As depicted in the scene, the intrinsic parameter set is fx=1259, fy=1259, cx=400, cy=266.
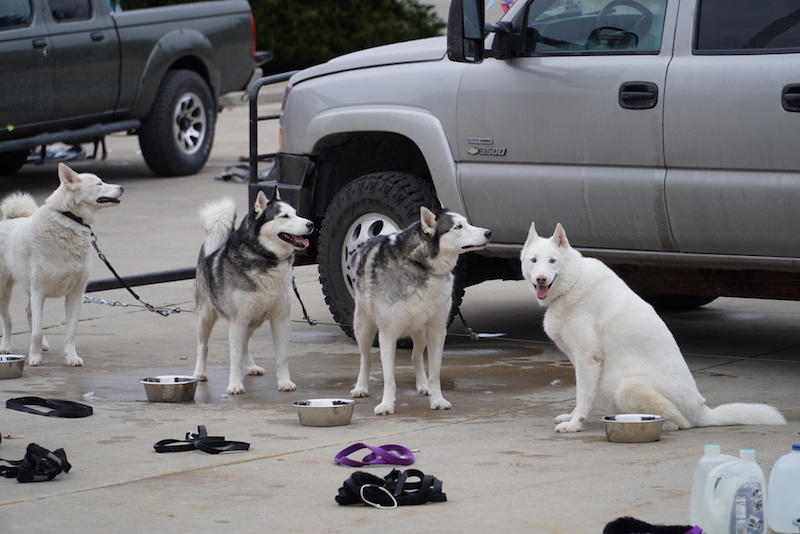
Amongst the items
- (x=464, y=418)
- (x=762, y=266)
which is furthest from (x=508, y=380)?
(x=762, y=266)

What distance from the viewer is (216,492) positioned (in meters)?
5.22

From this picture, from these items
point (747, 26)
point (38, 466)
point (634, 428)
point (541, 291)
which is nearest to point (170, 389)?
point (38, 466)

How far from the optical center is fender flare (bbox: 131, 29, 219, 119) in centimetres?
1511

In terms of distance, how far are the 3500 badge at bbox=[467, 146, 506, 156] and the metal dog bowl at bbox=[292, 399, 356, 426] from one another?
2.07 metres

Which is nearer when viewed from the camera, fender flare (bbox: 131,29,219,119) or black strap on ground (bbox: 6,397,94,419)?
black strap on ground (bbox: 6,397,94,419)

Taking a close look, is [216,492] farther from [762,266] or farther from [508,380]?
[762,266]

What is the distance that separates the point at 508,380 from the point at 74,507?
128 inches

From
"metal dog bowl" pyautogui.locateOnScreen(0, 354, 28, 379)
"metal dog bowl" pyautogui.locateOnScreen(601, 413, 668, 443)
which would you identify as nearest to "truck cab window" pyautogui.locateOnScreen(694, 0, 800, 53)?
"metal dog bowl" pyautogui.locateOnScreen(601, 413, 668, 443)

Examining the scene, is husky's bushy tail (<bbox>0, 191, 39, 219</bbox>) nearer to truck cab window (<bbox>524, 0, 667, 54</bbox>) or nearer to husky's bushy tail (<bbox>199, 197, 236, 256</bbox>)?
husky's bushy tail (<bbox>199, 197, 236, 256</bbox>)

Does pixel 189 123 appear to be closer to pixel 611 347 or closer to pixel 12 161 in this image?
pixel 12 161

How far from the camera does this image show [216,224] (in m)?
7.87

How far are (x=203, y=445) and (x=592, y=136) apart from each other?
2.98 metres

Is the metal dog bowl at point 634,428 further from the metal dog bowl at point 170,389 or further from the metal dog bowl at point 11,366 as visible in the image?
the metal dog bowl at point 11,366

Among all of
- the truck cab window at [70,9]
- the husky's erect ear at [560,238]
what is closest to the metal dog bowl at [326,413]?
the husky's erect ear at [560,238]
